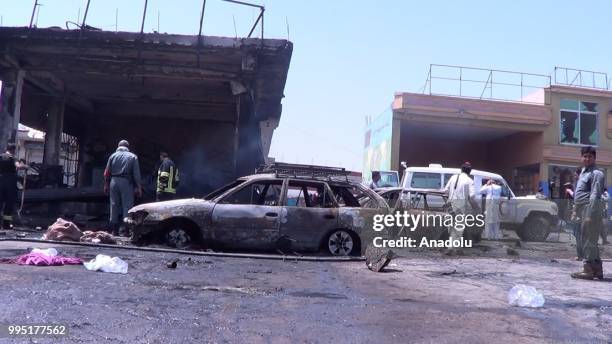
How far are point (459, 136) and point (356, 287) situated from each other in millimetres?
22003

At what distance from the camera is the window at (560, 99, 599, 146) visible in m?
24.0

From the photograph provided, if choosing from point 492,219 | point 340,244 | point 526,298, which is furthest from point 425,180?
point 526,298

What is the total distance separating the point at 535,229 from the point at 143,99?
11521 mm

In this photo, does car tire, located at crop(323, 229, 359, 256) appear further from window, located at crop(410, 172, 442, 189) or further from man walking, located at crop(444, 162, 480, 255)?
window, located at crop(410, 172, 442, 189)

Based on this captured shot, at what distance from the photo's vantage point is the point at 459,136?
88.7 feet

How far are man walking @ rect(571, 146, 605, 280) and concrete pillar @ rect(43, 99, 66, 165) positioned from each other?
1410 centimetres

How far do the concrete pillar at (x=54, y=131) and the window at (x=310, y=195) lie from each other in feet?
34.0

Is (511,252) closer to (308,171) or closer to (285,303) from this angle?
(308,171)

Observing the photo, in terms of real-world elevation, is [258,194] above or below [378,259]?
above

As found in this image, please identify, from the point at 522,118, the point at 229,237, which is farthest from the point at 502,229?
the point at 522,118

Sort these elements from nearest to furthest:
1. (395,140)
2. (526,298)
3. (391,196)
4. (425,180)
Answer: (526,298) → (391,196) → (425,180) → (395,140)

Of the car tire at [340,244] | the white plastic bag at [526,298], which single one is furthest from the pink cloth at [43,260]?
the white plastic bag at [526,298]

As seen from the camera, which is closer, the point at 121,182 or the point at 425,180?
the point at 121,182

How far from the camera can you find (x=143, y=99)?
1794 cm
